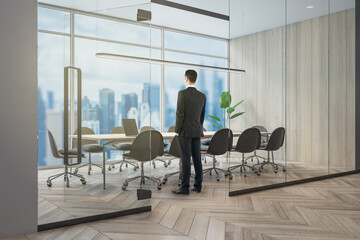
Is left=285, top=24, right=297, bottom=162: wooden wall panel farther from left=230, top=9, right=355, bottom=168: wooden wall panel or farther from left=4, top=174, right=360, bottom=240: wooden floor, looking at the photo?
left=4, top=174, right=360, bottom=240: wooden floor

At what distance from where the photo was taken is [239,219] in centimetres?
326

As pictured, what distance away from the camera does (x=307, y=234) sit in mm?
2807

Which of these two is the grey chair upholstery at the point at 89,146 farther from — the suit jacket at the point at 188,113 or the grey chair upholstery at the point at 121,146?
the suit jacket at the point at 188,113

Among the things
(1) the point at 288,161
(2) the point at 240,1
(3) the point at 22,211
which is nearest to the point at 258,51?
(2) the point at 240,1

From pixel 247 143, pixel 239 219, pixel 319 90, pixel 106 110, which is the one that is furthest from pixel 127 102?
pixel 319 90

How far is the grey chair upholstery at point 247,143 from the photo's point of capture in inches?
181

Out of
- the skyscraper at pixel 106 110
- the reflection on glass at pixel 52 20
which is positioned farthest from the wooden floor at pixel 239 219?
the reflection on glass at pixel 52 20

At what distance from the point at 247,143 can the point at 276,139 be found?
1.55ft

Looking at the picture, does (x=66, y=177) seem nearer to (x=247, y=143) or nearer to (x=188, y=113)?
(x=188, y=113)

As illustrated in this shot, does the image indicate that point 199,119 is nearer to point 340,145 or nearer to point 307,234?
point 307,234

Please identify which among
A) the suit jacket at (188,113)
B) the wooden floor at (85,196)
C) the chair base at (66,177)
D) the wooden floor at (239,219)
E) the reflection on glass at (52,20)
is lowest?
the wooden floor at (239,219)

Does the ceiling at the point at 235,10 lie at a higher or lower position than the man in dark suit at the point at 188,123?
higher

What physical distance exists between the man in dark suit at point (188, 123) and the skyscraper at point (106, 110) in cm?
116

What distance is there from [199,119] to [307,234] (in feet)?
6.66
